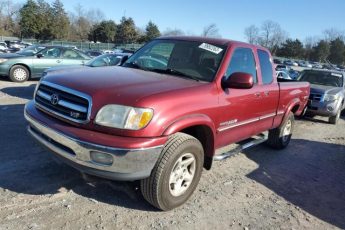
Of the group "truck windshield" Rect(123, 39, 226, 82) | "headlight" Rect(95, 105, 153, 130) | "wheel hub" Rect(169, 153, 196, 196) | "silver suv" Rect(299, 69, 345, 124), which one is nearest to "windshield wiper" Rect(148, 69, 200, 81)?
"truck windshield" Rect(123, 39, 226, 82)

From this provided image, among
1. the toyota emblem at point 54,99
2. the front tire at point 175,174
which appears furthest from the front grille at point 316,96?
the toyota emblem at point 54,99

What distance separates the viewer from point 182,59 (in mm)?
5016

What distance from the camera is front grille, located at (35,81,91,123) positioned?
370 cm

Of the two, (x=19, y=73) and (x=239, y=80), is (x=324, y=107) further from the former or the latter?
(x=19, y=73)

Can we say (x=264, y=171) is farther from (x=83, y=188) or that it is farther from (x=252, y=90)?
(x=83, y=188)

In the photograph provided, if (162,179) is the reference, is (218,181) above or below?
below

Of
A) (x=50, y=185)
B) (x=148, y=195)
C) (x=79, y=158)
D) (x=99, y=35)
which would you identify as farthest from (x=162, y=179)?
(x=99, y=35)

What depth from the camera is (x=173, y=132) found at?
3.79 m

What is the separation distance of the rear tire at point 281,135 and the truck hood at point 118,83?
3086 mm

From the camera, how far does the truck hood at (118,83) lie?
12.0 ft

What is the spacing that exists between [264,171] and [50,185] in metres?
3.33

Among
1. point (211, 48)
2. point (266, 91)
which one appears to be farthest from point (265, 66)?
point (211, 48)

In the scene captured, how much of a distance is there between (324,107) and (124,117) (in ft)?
29.3

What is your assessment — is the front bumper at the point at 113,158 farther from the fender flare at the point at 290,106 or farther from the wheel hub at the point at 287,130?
the wheel hub at the point at 287,130
